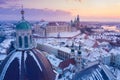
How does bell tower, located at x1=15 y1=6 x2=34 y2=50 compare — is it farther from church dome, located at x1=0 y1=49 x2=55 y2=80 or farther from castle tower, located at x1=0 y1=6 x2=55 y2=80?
church dome, located at x1=0 y1=49 x2=55 y2=80

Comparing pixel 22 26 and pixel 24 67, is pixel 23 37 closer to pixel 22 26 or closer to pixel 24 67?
pixel 22 26

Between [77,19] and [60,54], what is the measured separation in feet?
176

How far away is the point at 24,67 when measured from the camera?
59.3ft

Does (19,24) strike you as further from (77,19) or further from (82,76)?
(77,19)

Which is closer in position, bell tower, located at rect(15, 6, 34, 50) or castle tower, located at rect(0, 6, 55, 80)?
castle tower, located at rect(0, 6, 55, 80)

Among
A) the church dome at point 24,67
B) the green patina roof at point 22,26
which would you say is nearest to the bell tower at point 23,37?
the green patina roof at point 22,26

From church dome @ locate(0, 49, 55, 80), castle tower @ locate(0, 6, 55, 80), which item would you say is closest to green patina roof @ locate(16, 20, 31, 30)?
castle tower @ locate(0, 6, 55, 80)

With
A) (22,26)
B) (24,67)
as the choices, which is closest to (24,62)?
(24,67)

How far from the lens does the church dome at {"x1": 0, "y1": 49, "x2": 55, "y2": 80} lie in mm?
17875

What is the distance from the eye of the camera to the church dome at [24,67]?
17.9 meters

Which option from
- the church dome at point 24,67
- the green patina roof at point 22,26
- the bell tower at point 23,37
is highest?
the green patina roof at point 22,26

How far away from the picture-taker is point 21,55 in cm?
1886

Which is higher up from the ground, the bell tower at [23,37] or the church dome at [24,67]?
the bell tower at [23,37]

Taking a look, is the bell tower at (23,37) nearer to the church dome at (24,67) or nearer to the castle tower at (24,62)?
the castle tower at (24,62)
